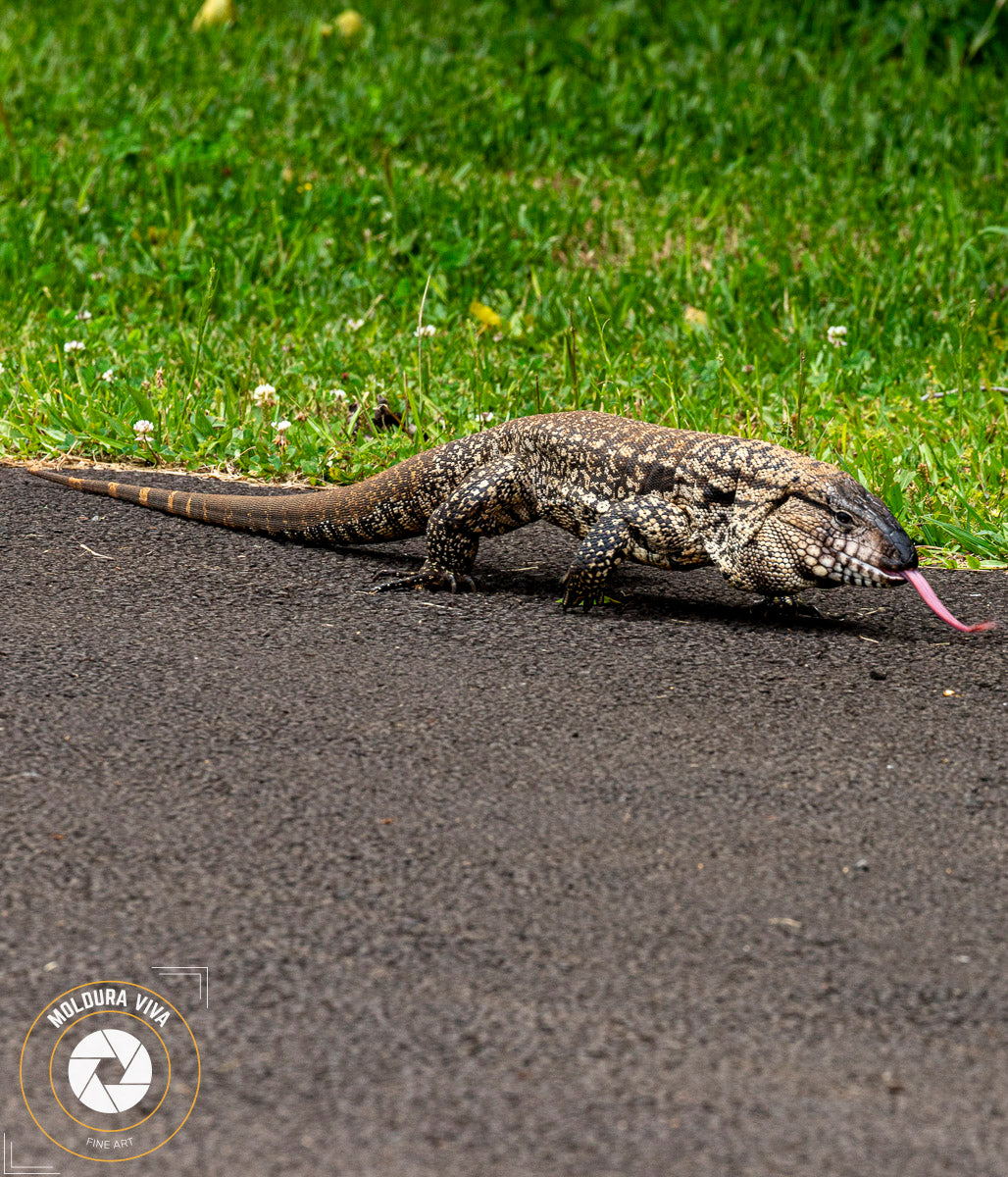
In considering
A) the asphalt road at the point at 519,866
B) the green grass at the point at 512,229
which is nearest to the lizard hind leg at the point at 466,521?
the asphalt road at the point at 519,866

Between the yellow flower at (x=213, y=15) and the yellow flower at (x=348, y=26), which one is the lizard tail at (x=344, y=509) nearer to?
the yellow flower at (x=348, y=26)

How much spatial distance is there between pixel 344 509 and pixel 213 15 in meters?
9.04

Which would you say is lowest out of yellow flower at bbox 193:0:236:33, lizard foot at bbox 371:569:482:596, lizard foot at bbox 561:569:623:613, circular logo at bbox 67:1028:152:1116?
lizard foot at bbox 371:569:482:596

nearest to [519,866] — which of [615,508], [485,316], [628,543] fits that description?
[628,543]

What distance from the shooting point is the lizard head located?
440cm

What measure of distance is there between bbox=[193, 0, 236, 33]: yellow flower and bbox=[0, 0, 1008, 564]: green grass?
0.18 m

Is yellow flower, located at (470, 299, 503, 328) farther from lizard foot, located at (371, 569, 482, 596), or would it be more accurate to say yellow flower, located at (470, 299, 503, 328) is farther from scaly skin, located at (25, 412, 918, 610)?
lizard foot, located at (371, 569, 482, 596)

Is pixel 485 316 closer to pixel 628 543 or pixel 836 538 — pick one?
pixel 628 543

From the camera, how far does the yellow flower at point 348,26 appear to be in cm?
1205

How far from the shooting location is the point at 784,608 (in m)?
4.86

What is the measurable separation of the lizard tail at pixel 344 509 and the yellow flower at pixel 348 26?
8.11 m

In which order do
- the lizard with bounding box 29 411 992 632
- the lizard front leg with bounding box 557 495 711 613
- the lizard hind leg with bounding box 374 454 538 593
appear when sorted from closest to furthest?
the lizard with bounding box 29 411 992 632 → the lizard front leg with bounding box 557 495 711 613 → the lizard hind leg with bounding box 374 454 538 593

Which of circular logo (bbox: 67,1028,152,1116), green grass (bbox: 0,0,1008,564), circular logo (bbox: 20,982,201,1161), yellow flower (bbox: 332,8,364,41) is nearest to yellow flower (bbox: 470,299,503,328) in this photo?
green grass (bbox: 0,0,1008,564)

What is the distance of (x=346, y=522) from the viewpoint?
5305 mm
